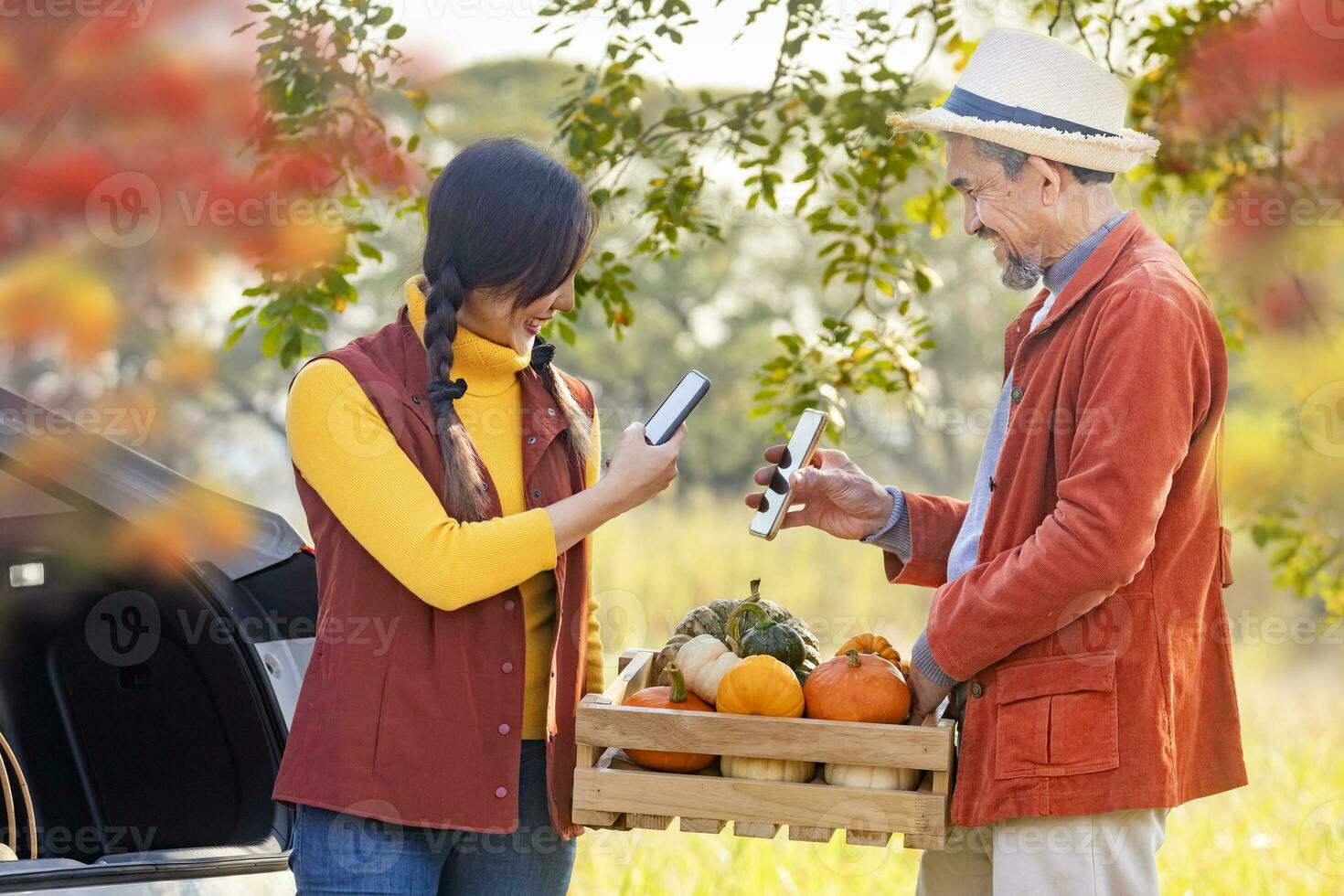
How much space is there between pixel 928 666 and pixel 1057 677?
190 mm

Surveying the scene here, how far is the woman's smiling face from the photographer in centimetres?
206

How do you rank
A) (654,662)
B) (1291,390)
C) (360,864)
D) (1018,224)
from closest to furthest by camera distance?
(360,864), (1018,224), (654,662), (1291,390)

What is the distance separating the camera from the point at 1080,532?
183cm

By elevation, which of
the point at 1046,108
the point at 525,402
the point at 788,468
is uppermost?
the point at 1046,108

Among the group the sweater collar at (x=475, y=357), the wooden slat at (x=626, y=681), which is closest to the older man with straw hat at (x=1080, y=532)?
the wooden slat at (x=626, y=681)

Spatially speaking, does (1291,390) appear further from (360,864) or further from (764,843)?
(360,864)

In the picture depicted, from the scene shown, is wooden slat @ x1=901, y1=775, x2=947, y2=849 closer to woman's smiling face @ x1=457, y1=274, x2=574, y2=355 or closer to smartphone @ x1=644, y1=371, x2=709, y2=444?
smartphone @ x1=644, y1=371, x2=709, y2=444

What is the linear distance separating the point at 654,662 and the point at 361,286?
14.1 m

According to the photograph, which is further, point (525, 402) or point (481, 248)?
point (525, 402)

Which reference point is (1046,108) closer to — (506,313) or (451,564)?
(506,313)

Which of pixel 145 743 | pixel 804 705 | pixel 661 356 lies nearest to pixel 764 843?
pixel 145 743

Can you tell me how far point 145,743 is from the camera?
276 cm

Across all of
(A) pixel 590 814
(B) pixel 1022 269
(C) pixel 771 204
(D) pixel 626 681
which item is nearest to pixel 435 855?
(A) pixel 590 814

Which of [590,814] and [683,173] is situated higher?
[683,173]
